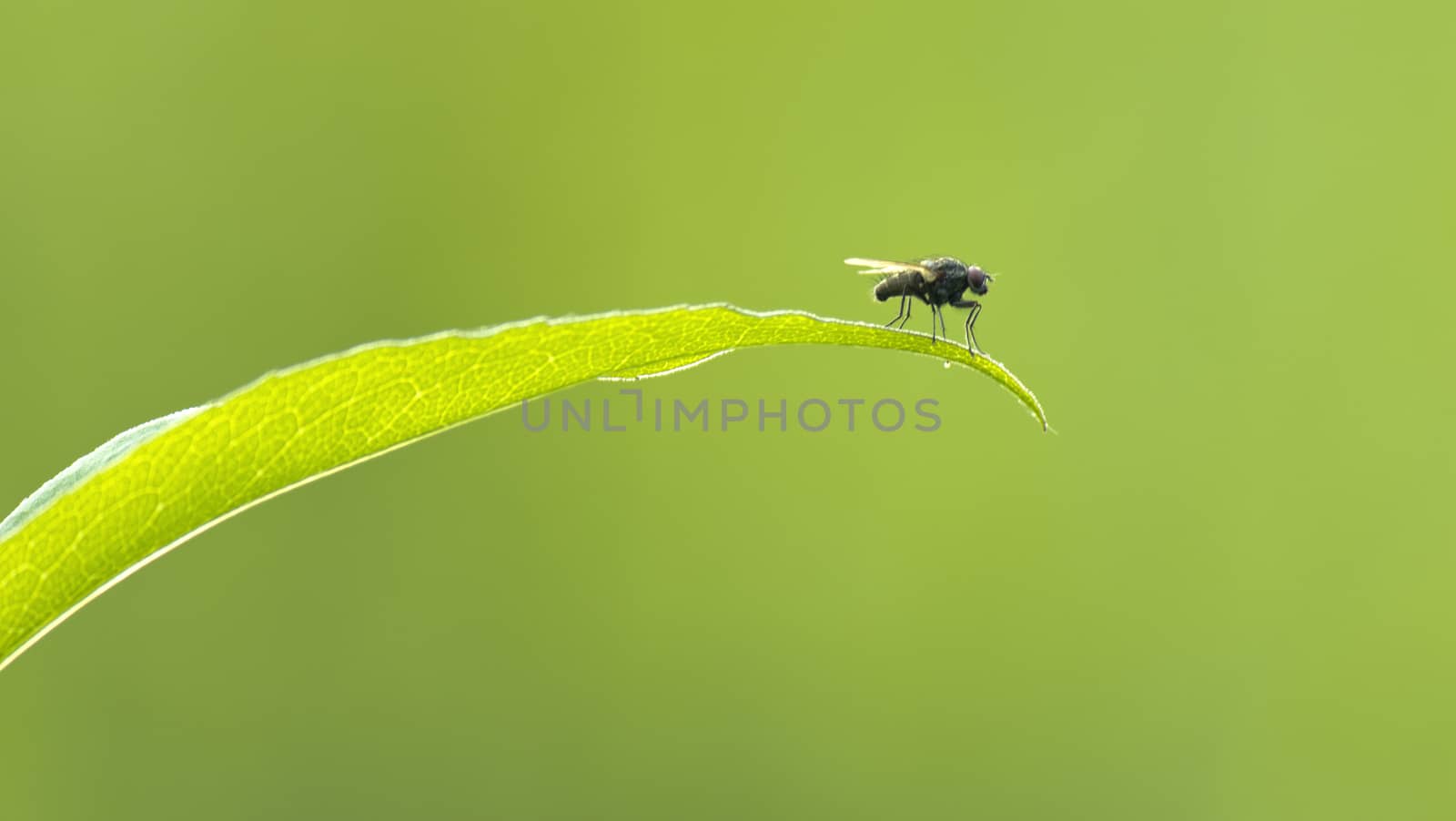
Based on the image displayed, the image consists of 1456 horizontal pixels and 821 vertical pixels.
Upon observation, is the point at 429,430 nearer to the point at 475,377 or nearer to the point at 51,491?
the point at 475,377

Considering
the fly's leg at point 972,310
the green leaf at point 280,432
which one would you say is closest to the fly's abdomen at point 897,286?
the fly's leg at point 972,310

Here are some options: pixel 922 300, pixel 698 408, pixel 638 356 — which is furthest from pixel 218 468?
pixel 698 408

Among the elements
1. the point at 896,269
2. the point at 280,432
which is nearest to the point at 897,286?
the point at 896,269

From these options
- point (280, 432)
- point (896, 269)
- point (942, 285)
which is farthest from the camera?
point (942, 285)

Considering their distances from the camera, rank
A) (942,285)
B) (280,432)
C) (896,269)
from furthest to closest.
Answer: (942,285) < (896,269) < (280,432)

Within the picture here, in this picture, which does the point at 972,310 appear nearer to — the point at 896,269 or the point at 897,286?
the point at 897,286

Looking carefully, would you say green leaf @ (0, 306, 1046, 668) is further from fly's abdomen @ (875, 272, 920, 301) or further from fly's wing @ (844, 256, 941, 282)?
fly's abdomen @ (875, 272, 920, 301)

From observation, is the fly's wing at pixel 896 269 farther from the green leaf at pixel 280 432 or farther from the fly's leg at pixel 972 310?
the green leaf at pixel 280 432
